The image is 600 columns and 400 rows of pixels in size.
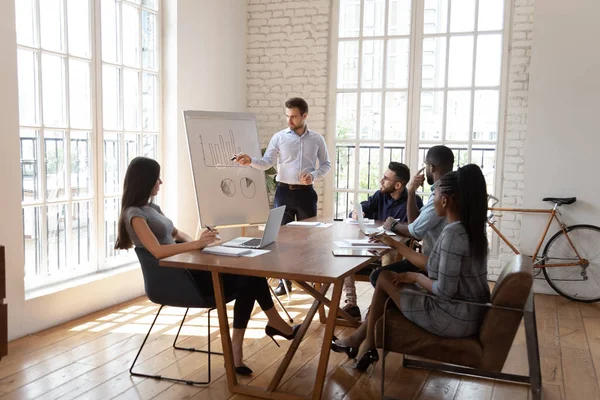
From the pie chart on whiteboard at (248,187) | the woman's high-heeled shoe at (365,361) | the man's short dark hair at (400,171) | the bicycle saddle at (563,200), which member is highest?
the man's short dark hair at (400,171)

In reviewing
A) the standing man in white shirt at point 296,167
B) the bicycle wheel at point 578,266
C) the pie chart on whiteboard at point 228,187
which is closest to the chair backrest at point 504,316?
the standing man in white shirt at point 296,167

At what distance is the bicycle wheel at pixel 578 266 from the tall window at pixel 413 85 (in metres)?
0.87

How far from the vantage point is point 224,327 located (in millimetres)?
3156

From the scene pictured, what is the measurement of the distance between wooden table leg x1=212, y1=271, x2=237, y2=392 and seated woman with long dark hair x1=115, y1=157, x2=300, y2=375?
20 centimetres

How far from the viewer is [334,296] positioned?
9.70 ft

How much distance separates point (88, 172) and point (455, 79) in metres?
3.53

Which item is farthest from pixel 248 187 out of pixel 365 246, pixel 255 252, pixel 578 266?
pixel 578 266

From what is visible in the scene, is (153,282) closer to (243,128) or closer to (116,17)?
(243,128)

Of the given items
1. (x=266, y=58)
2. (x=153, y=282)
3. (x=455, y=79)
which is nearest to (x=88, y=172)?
(x=153, y=282)

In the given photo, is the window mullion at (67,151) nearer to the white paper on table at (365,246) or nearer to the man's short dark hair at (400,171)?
the white paper on table at (365,246)

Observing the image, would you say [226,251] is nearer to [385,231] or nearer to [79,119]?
[385,231]

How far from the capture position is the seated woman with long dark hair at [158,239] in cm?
323

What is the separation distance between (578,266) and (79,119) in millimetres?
4351

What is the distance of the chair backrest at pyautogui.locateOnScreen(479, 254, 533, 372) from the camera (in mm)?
2639
